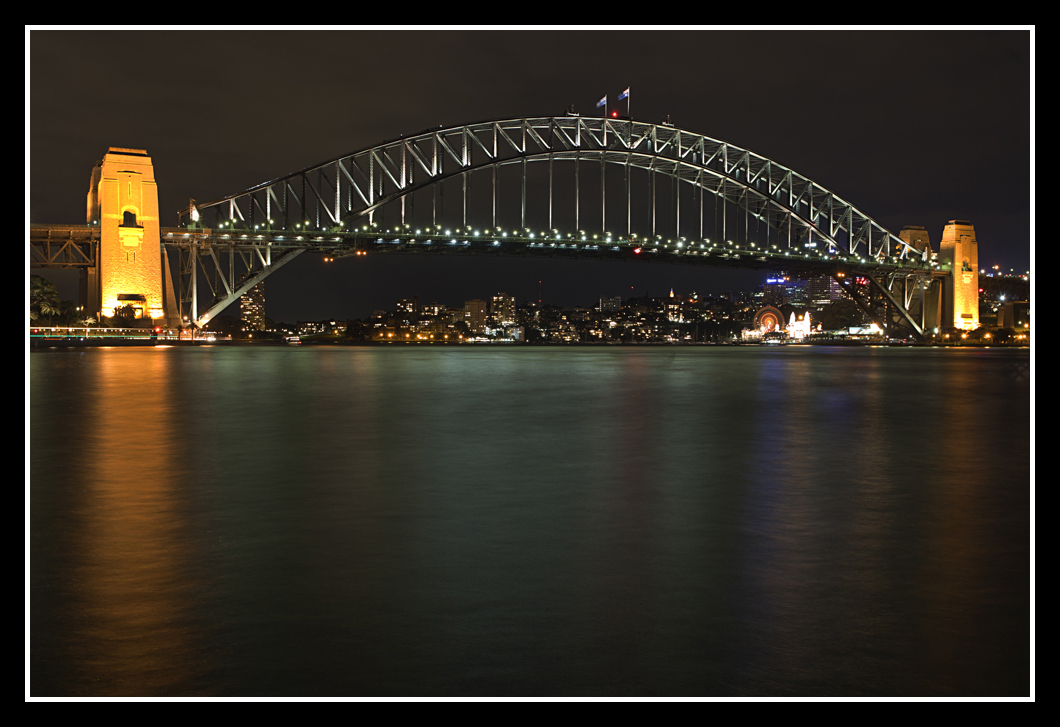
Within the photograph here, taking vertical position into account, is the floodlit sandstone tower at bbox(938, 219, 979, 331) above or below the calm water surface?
above

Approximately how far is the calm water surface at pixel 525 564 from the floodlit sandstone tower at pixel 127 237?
47.2m

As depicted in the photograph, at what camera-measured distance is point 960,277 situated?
83.1 metres

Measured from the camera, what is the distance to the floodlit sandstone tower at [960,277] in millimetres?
83000

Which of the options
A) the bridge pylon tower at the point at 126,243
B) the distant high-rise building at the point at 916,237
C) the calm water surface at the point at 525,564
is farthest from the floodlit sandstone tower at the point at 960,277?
the calm water surface at the point at 525,564

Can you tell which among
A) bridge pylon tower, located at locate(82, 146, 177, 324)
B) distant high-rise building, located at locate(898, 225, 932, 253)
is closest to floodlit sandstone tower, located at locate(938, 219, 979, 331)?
distant high-rise building, located at locate(898, 225, 932, 253)

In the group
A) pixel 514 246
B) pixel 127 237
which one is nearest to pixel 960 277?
pixel 514 246

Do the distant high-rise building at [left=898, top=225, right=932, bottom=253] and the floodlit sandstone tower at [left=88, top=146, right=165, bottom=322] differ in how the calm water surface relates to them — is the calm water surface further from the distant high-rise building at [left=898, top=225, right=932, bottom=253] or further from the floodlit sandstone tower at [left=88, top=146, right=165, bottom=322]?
the distant high-rise building at [left=898, top=225, right=932, bottom=253]

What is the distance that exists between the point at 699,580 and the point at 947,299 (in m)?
89.5

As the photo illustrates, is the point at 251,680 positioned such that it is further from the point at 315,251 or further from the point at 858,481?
the point at 315,251

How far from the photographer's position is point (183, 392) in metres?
20.0

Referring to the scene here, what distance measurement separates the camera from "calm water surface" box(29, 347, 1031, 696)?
3.60 metres

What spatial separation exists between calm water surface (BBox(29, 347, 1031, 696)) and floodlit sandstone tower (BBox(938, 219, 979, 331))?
79612 millimetres

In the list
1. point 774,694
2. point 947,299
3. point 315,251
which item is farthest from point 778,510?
point 947,299

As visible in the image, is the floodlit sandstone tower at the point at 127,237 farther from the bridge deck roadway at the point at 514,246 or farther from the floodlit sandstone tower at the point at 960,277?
the floodlit sandstone tower at the point at 960,277
